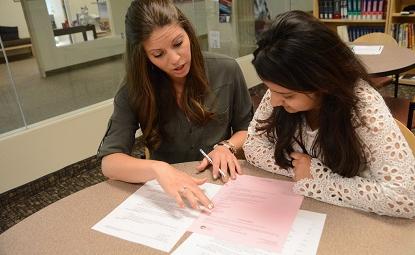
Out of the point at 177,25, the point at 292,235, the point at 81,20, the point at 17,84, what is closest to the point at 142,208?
the point at 292,235

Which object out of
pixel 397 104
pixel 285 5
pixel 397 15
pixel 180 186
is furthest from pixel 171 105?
pixel 285 5

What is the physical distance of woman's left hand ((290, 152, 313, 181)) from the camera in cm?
102

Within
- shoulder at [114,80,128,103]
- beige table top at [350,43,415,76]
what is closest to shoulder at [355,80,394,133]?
shoulder at [114,80,128,103]

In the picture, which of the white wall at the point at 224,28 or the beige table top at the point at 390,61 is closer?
the beige table top at the point at 390,61

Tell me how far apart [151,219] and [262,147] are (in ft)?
1.38

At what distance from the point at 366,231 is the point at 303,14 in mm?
552

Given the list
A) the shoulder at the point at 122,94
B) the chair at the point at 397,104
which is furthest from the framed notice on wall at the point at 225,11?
the shoulder at the point at 122,94

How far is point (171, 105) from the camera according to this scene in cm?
142

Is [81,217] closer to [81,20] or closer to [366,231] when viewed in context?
[366,231]

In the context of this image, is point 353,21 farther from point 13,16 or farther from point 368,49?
point 13,16

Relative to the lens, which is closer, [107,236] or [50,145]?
[107,236]

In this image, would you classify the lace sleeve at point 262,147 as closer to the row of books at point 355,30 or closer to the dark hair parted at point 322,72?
the dark hair parted at point 322,72

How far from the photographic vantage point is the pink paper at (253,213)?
0.84 m

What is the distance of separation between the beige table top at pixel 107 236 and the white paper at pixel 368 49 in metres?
2.06
